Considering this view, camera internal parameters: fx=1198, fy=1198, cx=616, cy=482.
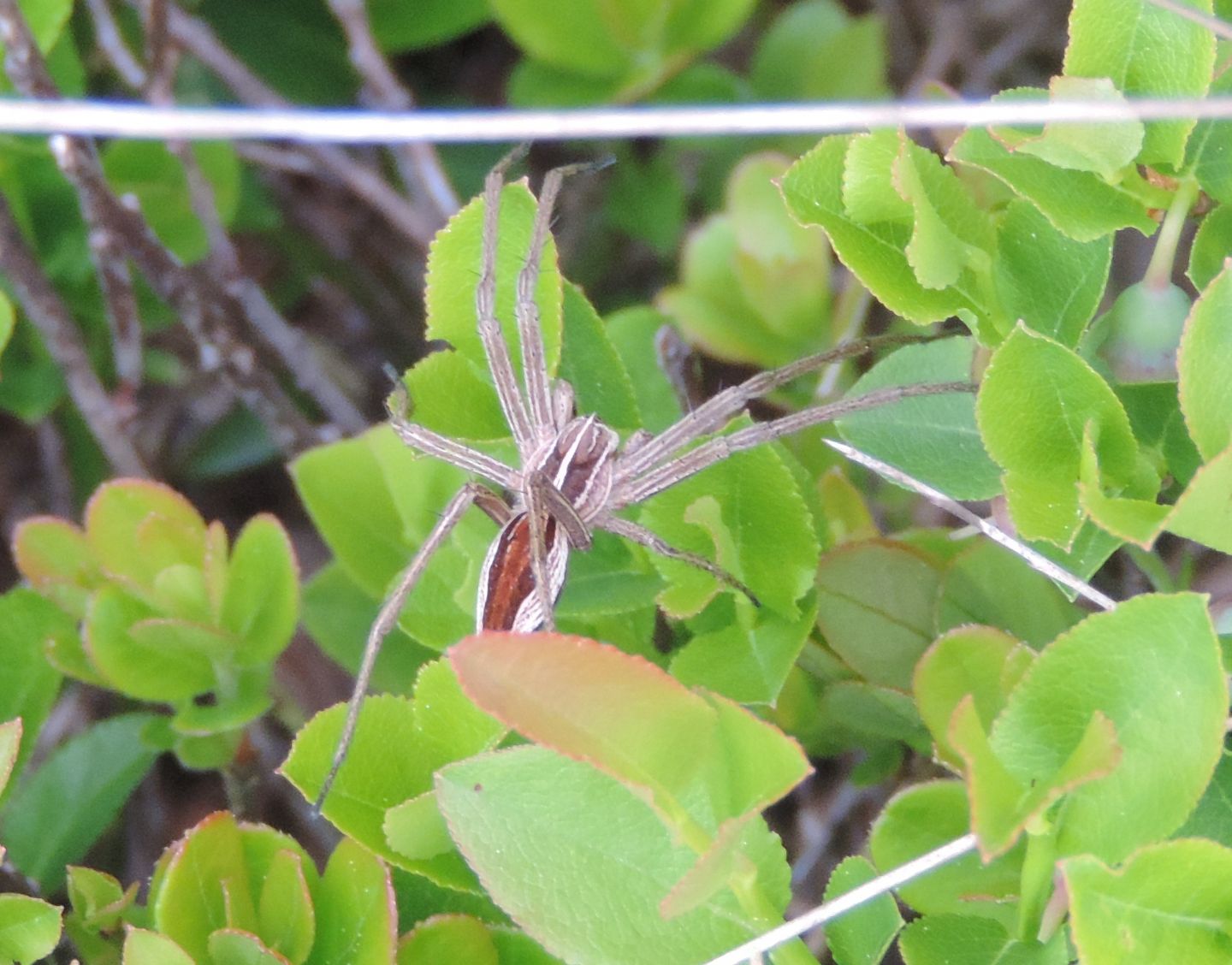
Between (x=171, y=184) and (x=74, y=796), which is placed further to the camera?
(x=171, y=184)

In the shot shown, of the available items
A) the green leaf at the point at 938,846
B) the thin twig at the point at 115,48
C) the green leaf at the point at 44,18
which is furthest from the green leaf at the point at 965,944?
the thin twig at the point at 115,48

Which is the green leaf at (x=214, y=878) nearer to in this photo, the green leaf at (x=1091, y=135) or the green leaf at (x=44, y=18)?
the green leaf at (x=1091, y=135)

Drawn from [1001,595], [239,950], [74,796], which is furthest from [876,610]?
[74,796]

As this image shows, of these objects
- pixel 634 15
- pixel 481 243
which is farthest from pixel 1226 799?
pixel 634 15

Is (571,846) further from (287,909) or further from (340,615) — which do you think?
(340,615)

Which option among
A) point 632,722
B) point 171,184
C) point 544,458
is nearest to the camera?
point 632,722

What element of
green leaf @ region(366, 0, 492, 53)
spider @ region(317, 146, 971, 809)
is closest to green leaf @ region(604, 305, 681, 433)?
spider @ region(317, 146, 971, 809)
